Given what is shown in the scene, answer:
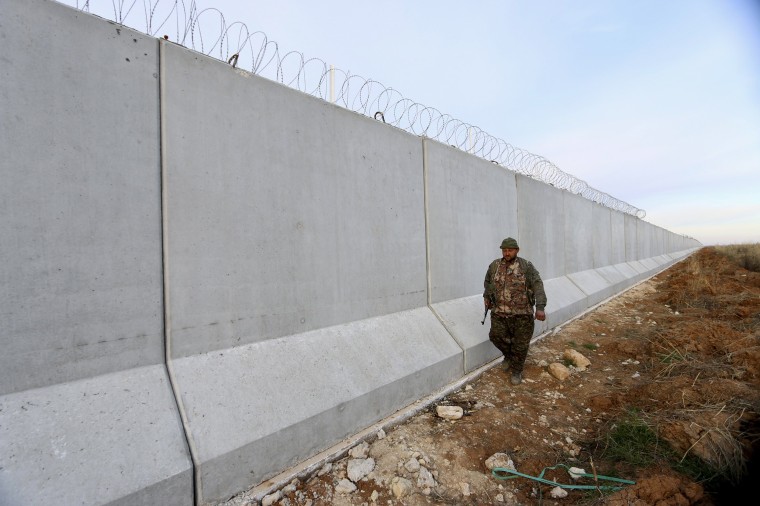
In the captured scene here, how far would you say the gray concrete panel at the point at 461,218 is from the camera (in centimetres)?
453

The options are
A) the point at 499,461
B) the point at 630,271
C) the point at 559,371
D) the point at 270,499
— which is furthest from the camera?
the point at 630,271

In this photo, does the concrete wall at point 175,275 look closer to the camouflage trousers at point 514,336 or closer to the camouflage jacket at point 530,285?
the camouflage trousers at point 514,336

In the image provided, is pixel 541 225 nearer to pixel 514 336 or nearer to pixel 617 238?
pixel 514 336

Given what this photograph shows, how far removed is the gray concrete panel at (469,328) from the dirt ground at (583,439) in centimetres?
22

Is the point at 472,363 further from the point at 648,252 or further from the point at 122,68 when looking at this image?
the point at 648,252

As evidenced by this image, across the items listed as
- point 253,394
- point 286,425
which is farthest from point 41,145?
point 286,425

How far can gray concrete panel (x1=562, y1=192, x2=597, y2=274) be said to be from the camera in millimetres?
8867

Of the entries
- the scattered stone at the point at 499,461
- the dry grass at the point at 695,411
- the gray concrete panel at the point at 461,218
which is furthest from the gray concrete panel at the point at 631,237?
the scattered stone at the point at 499,461

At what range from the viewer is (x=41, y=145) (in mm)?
1812

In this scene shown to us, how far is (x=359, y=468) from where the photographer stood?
2.49 metres

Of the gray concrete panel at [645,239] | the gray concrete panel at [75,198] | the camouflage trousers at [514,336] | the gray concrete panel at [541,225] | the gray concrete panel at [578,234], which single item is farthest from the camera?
the gray concrete panel at [645,239]

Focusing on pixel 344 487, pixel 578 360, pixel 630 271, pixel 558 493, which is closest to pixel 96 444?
pixel 344 487

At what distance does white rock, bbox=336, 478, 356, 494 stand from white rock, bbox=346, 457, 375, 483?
0.06 m

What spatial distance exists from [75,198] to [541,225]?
24.2ft
